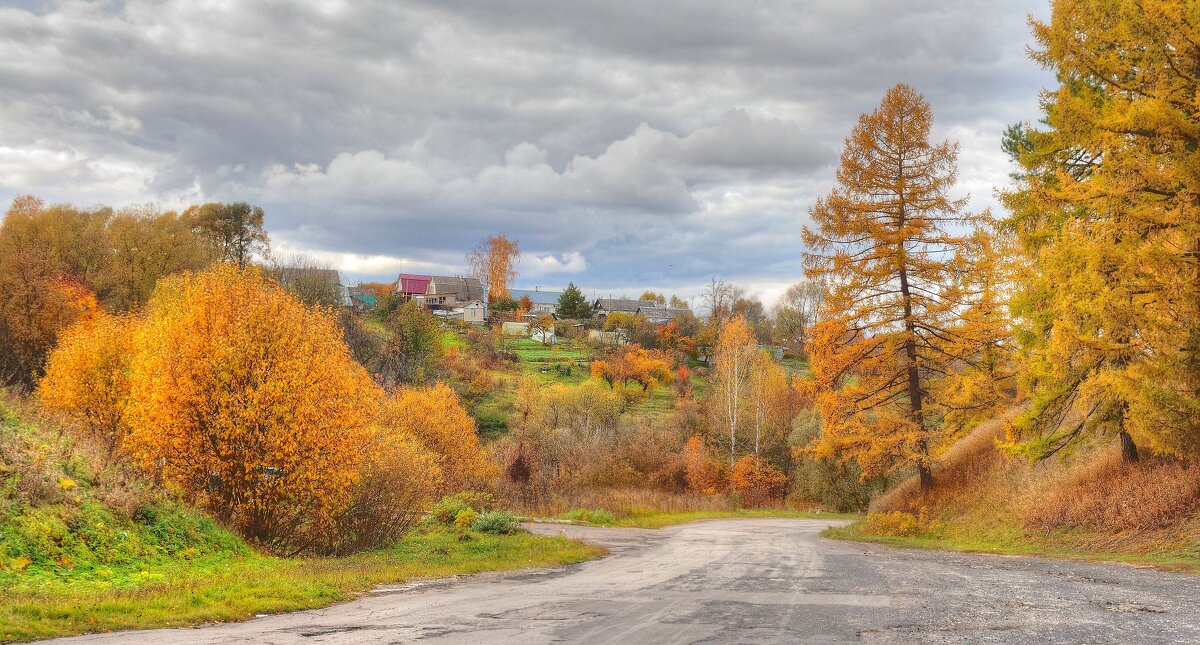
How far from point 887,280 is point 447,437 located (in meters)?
26.7

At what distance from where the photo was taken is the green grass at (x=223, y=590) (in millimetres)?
8578

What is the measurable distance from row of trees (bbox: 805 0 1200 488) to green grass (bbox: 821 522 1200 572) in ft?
7.01

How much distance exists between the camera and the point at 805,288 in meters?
104

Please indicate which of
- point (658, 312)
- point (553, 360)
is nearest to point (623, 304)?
point (658, 312)

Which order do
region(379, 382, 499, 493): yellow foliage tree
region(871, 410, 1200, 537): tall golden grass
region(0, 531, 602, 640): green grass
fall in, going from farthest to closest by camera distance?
region(379, 382, 499, 493): yellow foliage tree < region(871, 410, 1200, 537): tall golden grass < region(0, 531, 602, 640): green grass

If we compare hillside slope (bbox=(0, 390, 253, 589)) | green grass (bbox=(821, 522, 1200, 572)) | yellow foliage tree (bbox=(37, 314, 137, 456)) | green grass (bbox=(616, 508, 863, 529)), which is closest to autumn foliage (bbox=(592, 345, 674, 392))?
green grass (bbox=(616, 508, 863, 529))

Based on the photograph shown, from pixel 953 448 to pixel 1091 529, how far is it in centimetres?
1029

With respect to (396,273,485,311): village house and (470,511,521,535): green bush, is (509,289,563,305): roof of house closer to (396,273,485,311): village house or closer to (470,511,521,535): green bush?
(396,273,485,311): village house

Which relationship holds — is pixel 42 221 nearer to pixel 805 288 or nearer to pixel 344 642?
pixel 344 642

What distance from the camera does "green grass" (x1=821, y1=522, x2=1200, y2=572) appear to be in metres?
13.4

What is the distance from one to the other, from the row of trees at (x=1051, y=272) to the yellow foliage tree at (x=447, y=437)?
22457 mm

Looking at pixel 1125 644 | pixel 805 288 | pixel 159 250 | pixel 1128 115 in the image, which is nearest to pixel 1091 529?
pixel 1128 115

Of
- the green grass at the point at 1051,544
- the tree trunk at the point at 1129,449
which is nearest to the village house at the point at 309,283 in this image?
the green grass at the point at 1051,544

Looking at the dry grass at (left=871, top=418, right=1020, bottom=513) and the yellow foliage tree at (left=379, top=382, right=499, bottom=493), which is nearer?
the dry grass at (left=871, top=418, right=1020, bottom=513)
